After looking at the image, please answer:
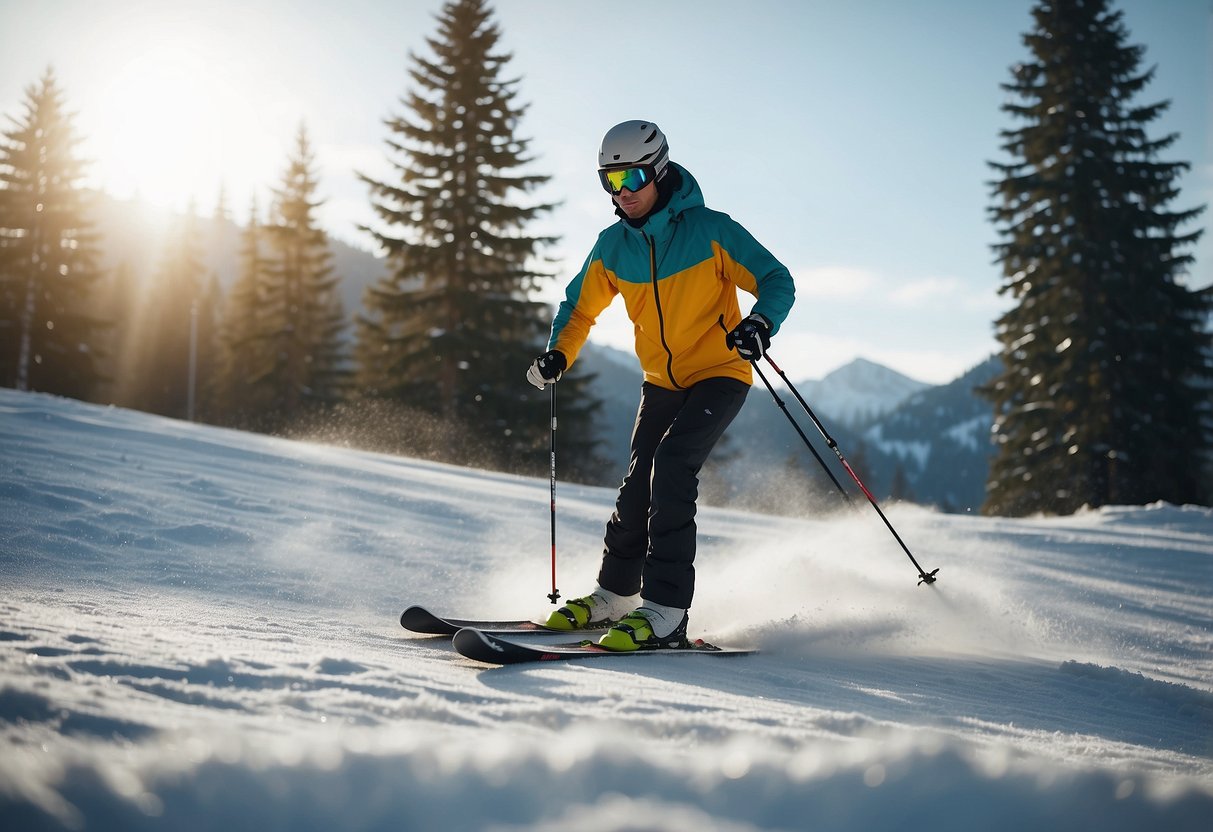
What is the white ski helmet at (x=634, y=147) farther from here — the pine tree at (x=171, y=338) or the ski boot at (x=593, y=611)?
the pine tree at (x=171, y=338)

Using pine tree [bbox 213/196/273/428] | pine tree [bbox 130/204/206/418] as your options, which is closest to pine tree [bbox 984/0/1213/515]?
pine tree [bbox 213/196/273/428]

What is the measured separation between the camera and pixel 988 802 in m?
1.20

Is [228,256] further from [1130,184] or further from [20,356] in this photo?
[1130,184]

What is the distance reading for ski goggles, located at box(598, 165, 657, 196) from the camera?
3646 millimetres

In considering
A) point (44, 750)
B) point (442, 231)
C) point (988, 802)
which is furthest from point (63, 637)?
point (442, 231)

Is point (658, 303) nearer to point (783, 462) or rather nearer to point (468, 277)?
point (468, 277)

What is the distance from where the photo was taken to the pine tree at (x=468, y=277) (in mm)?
17984

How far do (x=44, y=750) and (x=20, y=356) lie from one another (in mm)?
30814

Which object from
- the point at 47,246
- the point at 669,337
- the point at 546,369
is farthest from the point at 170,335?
the point at 669,337

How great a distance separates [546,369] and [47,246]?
3124 centimetres

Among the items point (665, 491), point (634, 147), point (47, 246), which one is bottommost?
point (665, 491)

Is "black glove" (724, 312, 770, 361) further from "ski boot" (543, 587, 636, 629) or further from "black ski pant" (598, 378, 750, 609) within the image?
"ski boot" (543, 587, 636, 629)

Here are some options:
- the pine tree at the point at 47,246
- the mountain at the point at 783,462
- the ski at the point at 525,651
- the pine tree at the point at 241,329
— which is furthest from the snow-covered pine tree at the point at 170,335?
the ski at the point at 525,651

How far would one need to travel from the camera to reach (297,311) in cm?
2838
